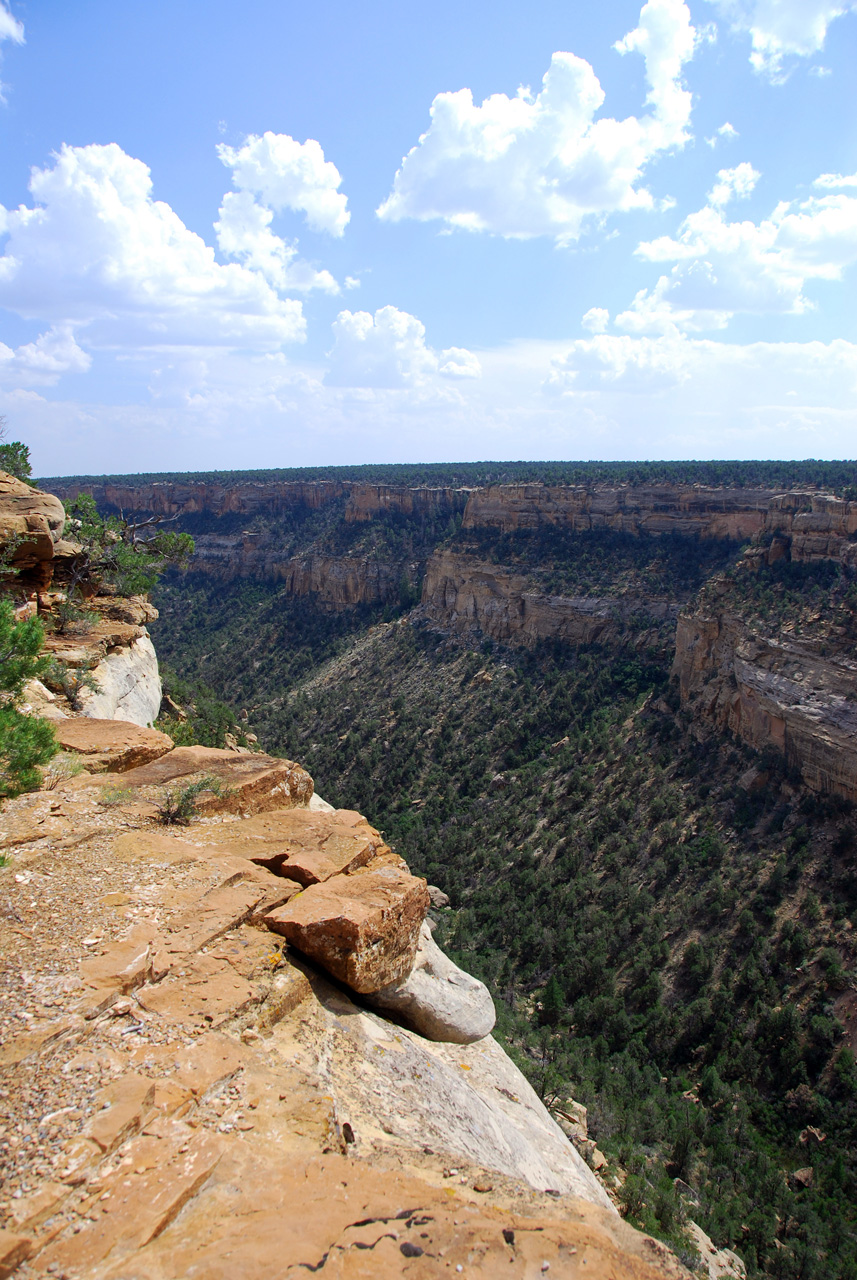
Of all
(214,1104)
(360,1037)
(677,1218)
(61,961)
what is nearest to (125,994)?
(61,961)

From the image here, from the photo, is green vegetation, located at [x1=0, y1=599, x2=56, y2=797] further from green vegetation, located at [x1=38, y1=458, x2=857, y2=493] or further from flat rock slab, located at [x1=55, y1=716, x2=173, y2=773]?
green vegetation, located at [x1=38, y1=458, x2=857, y2=493]

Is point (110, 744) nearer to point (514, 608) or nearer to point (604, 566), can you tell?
point (514, 608)

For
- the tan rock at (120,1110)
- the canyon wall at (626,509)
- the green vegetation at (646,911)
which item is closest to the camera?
the tan rock at (120,1110)

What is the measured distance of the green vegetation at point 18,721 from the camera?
10.1 meters

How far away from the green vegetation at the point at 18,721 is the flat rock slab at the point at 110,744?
81 centimetres

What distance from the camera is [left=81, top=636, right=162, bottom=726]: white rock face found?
16.9 m

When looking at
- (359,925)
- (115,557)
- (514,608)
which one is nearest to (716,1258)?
(359,925)

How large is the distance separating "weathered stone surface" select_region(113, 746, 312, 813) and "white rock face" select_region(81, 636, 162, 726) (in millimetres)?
5008

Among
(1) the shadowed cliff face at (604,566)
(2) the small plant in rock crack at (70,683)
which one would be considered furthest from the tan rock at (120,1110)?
(1) the shadowed cliff face at (604,566)

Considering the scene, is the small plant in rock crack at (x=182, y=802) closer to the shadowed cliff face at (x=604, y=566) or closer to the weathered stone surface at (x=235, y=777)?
the weathered stone surface at (x=235, y=777)

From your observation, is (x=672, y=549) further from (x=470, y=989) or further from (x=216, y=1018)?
(x=216, y=1018)

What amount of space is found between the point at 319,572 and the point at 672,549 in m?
41.6

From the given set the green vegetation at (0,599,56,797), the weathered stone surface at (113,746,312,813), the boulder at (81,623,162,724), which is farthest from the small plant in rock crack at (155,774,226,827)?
the boulder at (81,623,162,724)

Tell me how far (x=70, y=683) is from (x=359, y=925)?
37.9 feet
